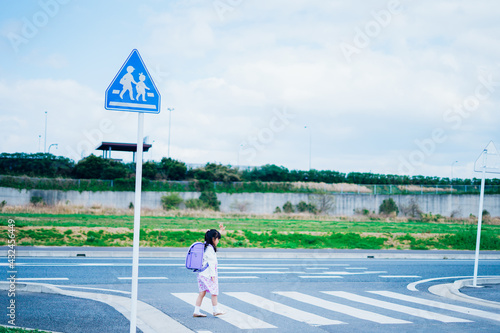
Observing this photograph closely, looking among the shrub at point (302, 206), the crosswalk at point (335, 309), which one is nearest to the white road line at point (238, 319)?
the crosswalk at point (335, 309)

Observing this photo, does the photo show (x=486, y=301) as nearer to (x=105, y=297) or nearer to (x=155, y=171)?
(x=105, y=297)

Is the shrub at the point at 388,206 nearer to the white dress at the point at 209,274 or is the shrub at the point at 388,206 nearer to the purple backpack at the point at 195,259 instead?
the white dress at the point at 209,274

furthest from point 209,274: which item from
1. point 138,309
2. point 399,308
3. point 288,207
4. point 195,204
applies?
point 288,207

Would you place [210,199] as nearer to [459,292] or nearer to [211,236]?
[459,292]

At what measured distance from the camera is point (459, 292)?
41.4 feet

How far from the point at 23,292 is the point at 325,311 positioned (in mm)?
6114

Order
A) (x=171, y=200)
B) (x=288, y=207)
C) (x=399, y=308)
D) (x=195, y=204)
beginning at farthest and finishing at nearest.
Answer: (x=288, y=207) < (x=195, y=204) < (x=171, y=200) < (x=399, y=308)

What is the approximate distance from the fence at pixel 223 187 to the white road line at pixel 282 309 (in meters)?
44.8

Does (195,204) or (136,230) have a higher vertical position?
(136,230)

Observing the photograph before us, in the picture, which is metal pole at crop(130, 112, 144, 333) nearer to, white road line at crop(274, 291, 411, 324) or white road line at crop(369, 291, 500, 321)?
white road line at crop(274, 291, 411, 324)

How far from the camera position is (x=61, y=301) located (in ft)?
31.8

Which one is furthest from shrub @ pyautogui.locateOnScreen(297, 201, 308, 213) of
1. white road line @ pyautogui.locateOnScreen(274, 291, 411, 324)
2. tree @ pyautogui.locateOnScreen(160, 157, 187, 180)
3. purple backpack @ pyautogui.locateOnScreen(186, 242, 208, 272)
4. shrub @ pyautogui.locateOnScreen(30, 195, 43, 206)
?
purple backpack @ pyautogui.locateOnScreen(186, 242, 208, 272)

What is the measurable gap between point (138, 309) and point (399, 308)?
5166mm

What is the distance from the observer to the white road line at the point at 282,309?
8.91 metres
